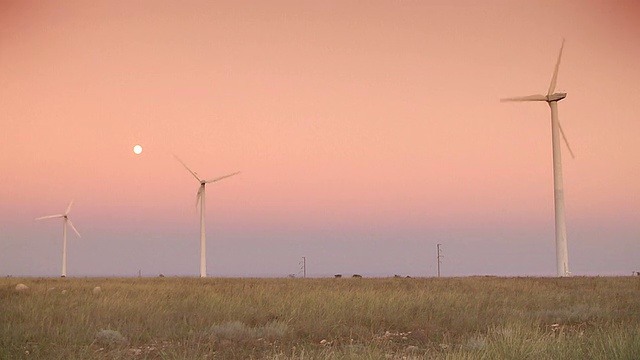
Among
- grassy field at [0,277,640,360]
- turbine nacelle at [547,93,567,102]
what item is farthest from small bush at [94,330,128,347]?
turbine nacelle at [547,93,567,102]

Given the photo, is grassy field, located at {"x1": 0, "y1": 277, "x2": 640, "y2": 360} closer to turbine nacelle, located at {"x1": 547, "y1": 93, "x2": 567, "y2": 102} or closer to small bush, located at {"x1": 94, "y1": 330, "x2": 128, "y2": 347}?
small bush, located at {"x1": 94, "y1": 330, "x2": 128, "y2": 347}

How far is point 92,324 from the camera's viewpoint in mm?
18328

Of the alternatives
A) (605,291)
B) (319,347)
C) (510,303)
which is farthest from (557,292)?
(319,347)

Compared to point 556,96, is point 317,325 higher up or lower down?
lower down

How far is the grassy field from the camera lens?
44.0 ft

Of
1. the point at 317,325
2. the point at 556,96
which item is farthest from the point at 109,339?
the point at 556,96

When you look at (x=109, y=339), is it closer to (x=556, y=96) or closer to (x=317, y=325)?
(x=317, y=325)

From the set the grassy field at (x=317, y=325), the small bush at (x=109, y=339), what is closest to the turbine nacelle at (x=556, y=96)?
the grassy field at (x=317, y=325)

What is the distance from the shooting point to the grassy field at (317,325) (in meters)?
13.4

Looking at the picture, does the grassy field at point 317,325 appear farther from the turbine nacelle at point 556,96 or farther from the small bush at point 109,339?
the turbine nacelle at point 556,96

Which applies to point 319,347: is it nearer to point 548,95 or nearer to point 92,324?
point 92,324

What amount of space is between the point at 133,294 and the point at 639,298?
58.5 ft

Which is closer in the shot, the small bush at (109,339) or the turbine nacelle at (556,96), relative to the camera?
the small bush at (109,339)

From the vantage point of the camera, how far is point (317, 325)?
18.8m
